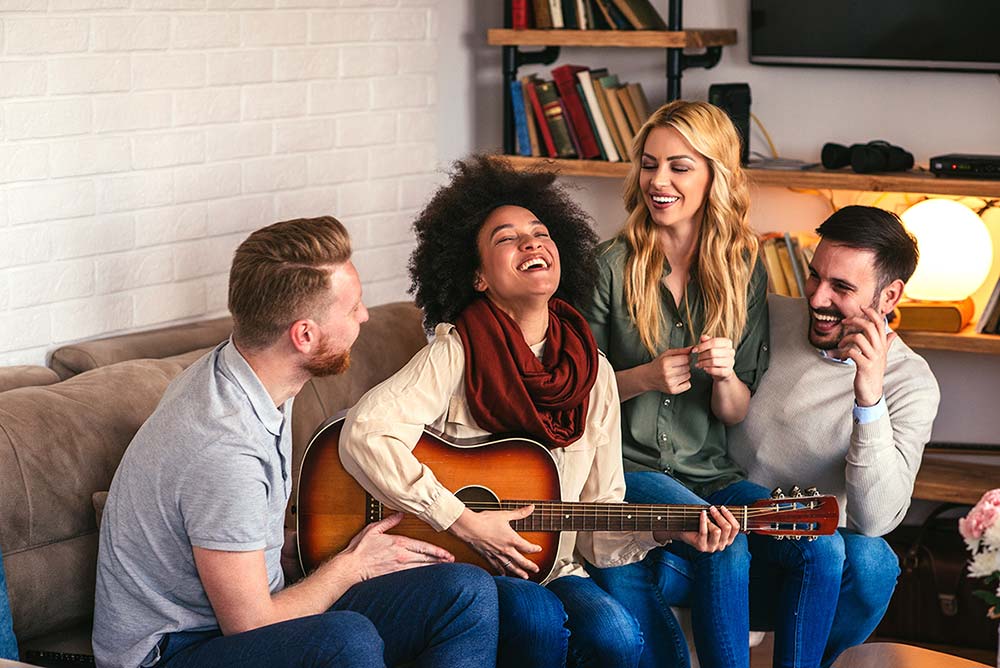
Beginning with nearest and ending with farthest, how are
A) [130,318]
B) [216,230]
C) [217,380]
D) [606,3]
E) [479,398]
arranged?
[217,380] → [479,398] → [130,318] → [216,230] → [606,3]

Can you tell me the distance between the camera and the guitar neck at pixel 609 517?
2.36 m

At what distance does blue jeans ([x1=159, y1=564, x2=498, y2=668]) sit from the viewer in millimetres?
1953

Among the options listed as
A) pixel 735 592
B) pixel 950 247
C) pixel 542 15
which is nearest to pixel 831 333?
pixel 735 592

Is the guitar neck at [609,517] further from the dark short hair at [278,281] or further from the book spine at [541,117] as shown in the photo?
the book spine at [541,117]

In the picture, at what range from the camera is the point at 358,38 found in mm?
3441

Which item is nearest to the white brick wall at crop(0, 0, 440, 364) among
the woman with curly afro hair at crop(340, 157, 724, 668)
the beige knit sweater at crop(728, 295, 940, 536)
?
the woman with curly afro hair at crop(340, 157, 724, 668)

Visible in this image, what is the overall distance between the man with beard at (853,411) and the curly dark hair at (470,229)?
0.49 meters

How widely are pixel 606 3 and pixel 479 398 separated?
171cm

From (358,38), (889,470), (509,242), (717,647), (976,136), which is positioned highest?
(358,38)

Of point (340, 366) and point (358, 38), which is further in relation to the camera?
point (358, 38)

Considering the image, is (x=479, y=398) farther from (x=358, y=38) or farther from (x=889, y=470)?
(x=358, y=38)

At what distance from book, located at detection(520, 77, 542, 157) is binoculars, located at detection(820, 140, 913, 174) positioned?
2.77ft

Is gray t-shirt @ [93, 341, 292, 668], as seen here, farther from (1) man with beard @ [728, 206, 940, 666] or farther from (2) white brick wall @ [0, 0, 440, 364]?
(1) man with beard @ [728, 206, 940, 666]

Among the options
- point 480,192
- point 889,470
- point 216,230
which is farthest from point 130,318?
point 889,470
